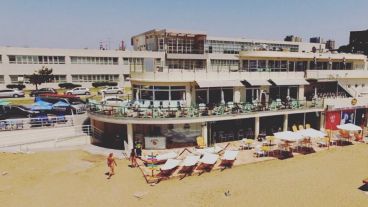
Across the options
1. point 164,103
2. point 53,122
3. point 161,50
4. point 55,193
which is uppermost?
point 161,50

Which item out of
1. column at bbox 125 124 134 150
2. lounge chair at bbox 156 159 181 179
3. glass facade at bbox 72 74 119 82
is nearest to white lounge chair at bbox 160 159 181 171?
lounge chair at bbox 156 159 181 179

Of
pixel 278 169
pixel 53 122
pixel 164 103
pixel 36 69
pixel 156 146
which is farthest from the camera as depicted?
pixel 36 69

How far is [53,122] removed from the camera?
30500mm

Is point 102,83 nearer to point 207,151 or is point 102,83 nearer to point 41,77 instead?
point 41,77

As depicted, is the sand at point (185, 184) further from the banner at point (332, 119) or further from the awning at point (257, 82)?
the awning at point (257, 82)

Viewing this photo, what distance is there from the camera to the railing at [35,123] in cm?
2843

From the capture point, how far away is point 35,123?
29.9m

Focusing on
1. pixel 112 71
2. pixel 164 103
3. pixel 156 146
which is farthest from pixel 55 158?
pixel 112 71

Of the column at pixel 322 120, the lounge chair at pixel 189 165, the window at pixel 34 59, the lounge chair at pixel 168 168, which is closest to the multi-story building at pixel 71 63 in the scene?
the window at pixel 34 59

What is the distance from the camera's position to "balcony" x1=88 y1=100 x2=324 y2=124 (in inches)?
977

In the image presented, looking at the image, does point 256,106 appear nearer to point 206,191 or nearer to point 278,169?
point 278,169

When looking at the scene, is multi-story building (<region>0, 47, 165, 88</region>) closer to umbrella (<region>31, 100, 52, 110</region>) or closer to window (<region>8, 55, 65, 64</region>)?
window (<region>8, 55, 65, 64</region>)

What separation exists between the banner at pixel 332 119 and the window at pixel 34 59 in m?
47.8

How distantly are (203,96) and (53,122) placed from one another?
1527 cm
